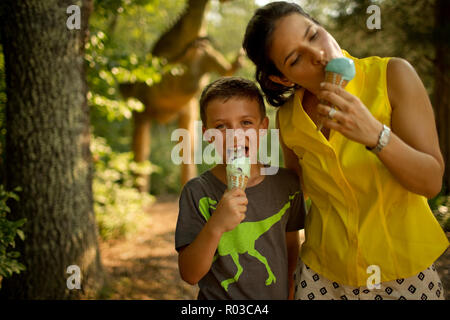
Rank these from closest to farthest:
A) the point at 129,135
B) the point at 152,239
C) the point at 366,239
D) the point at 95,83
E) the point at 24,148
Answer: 1. the point at 366,239
2. the point at 24,148
3. the point at 95,83
4. the point at 152,239
5. the point at 129,135

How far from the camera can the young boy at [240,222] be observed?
1774 mm

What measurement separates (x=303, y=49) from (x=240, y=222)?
0.90 meters

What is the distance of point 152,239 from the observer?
7531 millimetres

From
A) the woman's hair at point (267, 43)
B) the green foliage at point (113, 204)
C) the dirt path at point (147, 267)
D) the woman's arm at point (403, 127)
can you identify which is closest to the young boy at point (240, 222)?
the woman's hair at point (267, 43)

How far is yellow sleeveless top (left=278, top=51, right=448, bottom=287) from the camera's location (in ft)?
5.22

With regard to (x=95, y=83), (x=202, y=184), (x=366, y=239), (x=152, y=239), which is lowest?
(x=152, y=239)

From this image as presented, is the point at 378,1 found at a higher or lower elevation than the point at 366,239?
higher

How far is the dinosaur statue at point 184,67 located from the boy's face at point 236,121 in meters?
6.79

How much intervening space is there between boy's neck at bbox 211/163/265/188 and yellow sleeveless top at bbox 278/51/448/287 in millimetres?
380

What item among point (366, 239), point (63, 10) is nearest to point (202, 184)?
point (366, 239)

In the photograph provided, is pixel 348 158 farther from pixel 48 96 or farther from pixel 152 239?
pixel 152 239

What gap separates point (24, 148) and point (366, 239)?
10.7ft

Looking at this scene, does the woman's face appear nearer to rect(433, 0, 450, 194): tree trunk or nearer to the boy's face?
the boy's face
